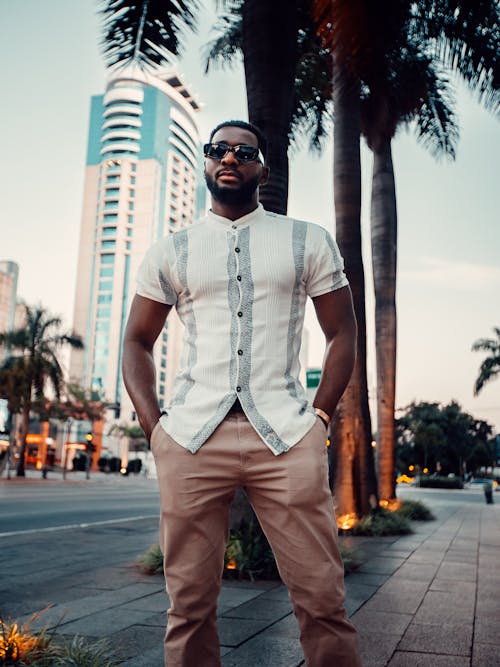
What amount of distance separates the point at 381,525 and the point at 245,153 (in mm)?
9884

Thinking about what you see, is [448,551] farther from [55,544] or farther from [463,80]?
[463,80]

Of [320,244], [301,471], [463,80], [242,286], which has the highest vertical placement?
[463,80]

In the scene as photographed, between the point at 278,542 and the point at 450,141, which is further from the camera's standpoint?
the point at 450,141

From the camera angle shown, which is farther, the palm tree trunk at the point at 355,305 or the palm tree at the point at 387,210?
the palm tree at the point at 387,210

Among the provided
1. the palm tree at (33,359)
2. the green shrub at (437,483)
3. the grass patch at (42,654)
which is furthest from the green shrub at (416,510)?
the green shrub at (437,483)

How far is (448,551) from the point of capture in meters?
9.43

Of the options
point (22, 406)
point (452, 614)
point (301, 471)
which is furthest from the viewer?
point (22, 406)

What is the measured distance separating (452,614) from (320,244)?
3653 millimetres

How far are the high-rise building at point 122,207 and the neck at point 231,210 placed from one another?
124352 millimetres

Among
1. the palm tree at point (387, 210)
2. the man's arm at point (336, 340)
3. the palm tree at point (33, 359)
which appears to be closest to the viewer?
the man's arm at point (336, 340)

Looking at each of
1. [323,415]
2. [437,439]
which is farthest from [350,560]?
[437,439]

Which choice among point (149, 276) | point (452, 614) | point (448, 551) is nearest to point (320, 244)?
point (149, 276)

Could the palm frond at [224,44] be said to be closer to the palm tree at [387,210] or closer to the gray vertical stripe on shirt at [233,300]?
the palm tree at [387,210]

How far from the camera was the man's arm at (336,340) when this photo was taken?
2.39 meters
